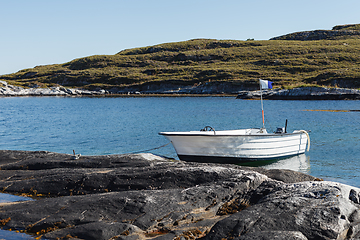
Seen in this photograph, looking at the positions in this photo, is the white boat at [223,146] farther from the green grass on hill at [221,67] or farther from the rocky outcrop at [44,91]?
the rocky outcrop at [44,91]

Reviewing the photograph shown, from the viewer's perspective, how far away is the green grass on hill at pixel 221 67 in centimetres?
10031

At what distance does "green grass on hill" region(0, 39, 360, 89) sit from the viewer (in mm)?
100306

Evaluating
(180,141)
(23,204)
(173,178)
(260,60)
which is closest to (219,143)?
(180,141)

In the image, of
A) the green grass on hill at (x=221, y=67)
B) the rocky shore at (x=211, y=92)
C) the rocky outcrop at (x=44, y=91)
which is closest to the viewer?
the rocky shore at (x=211, y=92)

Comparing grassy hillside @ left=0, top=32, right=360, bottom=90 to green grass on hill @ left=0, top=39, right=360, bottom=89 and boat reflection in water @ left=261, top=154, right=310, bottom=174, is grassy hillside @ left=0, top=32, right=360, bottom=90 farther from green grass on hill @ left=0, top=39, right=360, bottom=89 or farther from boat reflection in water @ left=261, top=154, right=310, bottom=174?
boat reflection in water @ left=261, top=154, right=310, bottom=174

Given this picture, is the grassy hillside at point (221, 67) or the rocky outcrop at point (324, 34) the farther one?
the rocky outcrop at point (324, 34)

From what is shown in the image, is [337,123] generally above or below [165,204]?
below

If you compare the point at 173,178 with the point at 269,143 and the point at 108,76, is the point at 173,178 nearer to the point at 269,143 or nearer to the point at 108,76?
the point at 269,143

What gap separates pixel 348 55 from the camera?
117 meters

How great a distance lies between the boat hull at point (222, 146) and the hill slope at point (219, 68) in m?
74.2

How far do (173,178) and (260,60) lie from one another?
121090 mm

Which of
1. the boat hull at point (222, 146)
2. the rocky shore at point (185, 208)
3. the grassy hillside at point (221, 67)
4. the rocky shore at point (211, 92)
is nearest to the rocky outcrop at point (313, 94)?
the rocky shore at point (211, 92)

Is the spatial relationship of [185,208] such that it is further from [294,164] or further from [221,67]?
[221,67]

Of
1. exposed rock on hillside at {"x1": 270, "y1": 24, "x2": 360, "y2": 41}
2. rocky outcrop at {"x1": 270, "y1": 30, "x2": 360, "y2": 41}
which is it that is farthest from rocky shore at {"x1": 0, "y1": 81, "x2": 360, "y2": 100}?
rocky outcrop at {"x1": 270, "y1": 30, "x2": 360, "y2": 41}
